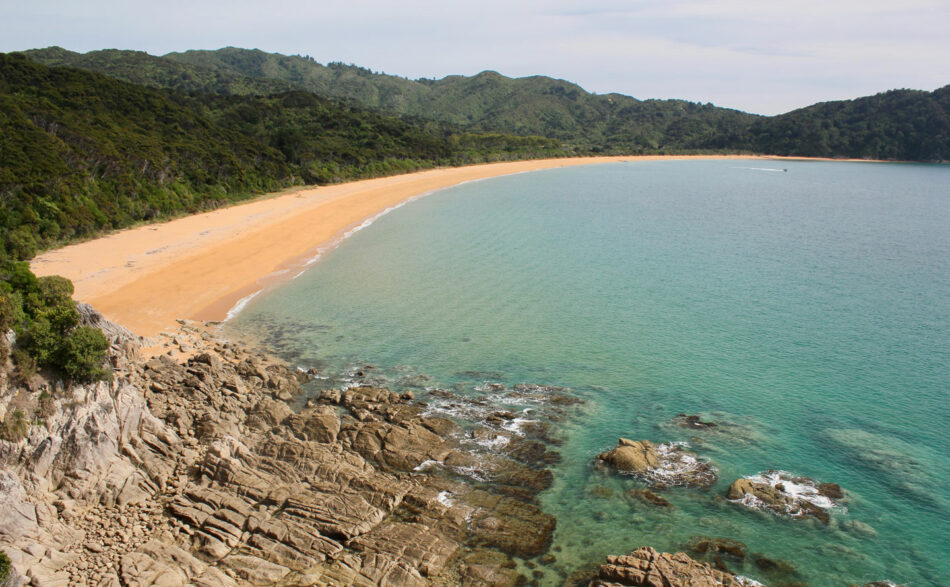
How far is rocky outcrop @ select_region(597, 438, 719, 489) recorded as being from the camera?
13932mm

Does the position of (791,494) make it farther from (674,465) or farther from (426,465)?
(426,465)

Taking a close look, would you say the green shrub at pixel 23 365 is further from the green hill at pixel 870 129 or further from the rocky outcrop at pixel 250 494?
the green hill at pixel 870 129

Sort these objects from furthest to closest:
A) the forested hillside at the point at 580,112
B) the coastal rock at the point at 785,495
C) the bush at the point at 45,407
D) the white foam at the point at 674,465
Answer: the forested hillside at the point at 580,112, the white foam at the point at 674,465, the coastal rock at the point at 785,495, the bush at the point at 45,407

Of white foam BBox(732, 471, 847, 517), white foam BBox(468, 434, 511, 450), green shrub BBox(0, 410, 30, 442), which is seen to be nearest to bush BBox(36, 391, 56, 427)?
green shrub BBox(0, 410, 30, 442)

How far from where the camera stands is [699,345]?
22453 mm

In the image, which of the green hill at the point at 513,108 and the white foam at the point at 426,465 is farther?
the green hill at the point at 513,108

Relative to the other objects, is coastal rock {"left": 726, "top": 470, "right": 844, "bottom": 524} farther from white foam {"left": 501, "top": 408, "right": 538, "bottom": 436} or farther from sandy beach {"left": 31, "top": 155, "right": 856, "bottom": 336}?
sandy beach {"left": 31, "top": 155, "right": 856, "bottom": 336}

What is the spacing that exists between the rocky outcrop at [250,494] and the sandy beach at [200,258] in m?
9.49

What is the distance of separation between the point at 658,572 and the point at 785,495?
16.0ft

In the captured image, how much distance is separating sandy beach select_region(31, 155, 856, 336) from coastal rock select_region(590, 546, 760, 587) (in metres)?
17.8

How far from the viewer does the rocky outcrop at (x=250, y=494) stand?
10.4m

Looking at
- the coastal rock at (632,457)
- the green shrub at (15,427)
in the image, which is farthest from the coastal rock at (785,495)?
the green shrub at (15,427)

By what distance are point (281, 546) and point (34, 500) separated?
14.1ft

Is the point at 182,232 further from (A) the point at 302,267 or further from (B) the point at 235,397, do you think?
(B) the point at 235,397
